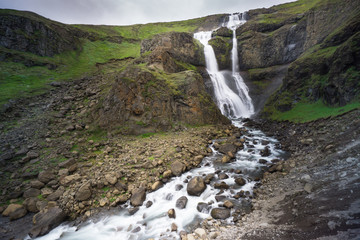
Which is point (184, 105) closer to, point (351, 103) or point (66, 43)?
point (351, 103)

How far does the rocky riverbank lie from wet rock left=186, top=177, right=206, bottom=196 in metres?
1.76

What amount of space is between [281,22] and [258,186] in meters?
47.3

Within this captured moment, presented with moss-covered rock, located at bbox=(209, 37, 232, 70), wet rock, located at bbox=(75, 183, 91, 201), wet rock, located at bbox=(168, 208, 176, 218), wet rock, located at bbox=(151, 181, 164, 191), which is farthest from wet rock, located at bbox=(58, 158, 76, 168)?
moss-covered rock, located at bbox=(209, 37, 232, 70)

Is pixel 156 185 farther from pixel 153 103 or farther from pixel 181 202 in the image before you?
pixel 153 103

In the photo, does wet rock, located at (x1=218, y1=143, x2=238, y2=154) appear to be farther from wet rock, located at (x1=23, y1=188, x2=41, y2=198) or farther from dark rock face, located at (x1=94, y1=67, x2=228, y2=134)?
wet rock, located at (x1=23, y1=188, x2=41, y2=198)

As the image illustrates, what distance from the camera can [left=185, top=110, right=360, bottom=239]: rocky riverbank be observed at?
3951mm

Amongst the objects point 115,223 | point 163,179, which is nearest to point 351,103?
point 163,179

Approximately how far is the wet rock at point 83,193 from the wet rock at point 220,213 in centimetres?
623

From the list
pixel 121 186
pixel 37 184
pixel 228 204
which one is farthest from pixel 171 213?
pixel 37 184

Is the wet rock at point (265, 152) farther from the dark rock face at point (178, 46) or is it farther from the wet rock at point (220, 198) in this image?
the dark rock face at point (178, 46)

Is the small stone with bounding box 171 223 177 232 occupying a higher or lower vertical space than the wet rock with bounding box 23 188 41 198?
lower

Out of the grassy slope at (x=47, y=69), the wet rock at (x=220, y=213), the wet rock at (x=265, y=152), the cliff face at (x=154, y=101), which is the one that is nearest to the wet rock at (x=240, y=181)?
the wet rock at (x=220, y=213)

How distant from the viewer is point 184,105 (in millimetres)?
18109

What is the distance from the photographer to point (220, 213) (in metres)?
6.18
